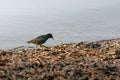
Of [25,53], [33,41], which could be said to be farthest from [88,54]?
[33,41]

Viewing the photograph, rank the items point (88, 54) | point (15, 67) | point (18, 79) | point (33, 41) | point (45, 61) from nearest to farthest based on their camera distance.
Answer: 1. point (18, 79)
2. point (15, 67)
3. point (45, 61)
4. point (88, 54)
5. point (33, 41)

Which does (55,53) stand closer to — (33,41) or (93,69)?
(93,69)

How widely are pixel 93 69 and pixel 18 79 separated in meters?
1.28

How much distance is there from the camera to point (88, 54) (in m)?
10.5

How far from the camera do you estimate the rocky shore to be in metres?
8.34

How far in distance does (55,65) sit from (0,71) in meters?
0.93

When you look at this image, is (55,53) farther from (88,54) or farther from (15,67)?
(15,67)

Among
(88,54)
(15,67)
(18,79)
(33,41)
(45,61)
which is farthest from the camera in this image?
(33,41)

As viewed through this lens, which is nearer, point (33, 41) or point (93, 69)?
point (93, 69)

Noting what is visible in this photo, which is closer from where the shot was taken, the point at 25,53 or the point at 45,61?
the point at 45,61

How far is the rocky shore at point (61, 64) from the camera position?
8336 mm

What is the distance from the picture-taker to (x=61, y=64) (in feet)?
29.5

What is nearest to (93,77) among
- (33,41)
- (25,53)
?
(25,53)

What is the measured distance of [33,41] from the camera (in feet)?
47.9
